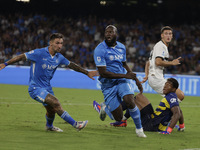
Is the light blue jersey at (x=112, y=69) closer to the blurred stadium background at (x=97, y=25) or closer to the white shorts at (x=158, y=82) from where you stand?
the white shorts at (x=158, y=82)

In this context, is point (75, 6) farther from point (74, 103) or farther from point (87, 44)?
point (74, 103)

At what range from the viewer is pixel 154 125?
8.73 m

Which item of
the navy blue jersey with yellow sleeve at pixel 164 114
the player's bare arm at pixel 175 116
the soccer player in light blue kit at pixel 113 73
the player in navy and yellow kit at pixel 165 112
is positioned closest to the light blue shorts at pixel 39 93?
the soccer player in light blue kit at pixel 113 73

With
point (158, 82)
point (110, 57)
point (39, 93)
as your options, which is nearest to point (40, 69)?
point (39, 93)

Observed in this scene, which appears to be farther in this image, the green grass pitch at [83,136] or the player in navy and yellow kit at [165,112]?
the player in navy and yellow kit at [165,112]

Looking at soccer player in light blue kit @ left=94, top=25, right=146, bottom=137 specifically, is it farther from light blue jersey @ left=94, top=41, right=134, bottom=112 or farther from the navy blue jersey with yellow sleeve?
the navy blue jersey with yellow sleeve

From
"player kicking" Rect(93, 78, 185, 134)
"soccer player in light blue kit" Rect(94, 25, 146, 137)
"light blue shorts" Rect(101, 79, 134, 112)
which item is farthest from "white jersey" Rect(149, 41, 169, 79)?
"light blue shorts" Rect(101, 79, 134, 112)

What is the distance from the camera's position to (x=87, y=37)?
3038cm

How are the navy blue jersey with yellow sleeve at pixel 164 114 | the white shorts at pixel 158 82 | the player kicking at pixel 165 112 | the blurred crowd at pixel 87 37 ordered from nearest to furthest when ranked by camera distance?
the player kicking at pixel 165 112, the navy blue jersey with yellow sleeve at pixel 164 114, the white shorts at pixel 158 82, the blurred crowd at pixel 87 37

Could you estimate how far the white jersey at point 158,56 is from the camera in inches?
376

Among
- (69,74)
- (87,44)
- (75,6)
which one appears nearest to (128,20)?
(75,6)

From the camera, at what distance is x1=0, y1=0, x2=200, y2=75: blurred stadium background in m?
27.9

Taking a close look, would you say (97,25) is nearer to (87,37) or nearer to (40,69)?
(87,37)

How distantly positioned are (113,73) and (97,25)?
24.3 m
